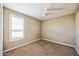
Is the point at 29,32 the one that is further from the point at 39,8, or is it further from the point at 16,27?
the point at 39,8

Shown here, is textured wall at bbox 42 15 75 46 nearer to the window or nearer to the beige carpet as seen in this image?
the beige carpet

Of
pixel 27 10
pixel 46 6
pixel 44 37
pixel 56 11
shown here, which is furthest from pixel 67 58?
pixel 27 10

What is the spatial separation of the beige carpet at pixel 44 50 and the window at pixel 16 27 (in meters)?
0.20

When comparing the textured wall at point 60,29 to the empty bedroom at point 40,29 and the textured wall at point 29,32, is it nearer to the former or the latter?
the empty bedroom at point 40,29

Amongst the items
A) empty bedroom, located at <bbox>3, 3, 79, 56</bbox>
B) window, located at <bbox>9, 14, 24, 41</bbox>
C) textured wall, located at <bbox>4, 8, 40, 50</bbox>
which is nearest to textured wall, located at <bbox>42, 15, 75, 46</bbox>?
empty bedroom, located at <bbox>3, 3, 79, 56</bbox>

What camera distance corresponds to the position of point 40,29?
4.93ft

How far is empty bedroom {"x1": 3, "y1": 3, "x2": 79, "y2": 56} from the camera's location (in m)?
1.33

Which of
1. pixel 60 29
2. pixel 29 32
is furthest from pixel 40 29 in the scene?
pixel 60 29

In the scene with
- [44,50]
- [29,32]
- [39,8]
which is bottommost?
[44,50]

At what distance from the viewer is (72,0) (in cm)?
130

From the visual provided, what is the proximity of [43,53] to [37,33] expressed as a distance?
0.35m

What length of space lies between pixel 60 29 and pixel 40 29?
13.3 inches

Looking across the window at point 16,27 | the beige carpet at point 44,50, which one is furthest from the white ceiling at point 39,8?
the beige carpet at point 44,50

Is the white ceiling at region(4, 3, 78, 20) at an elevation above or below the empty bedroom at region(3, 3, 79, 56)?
Answer: above
